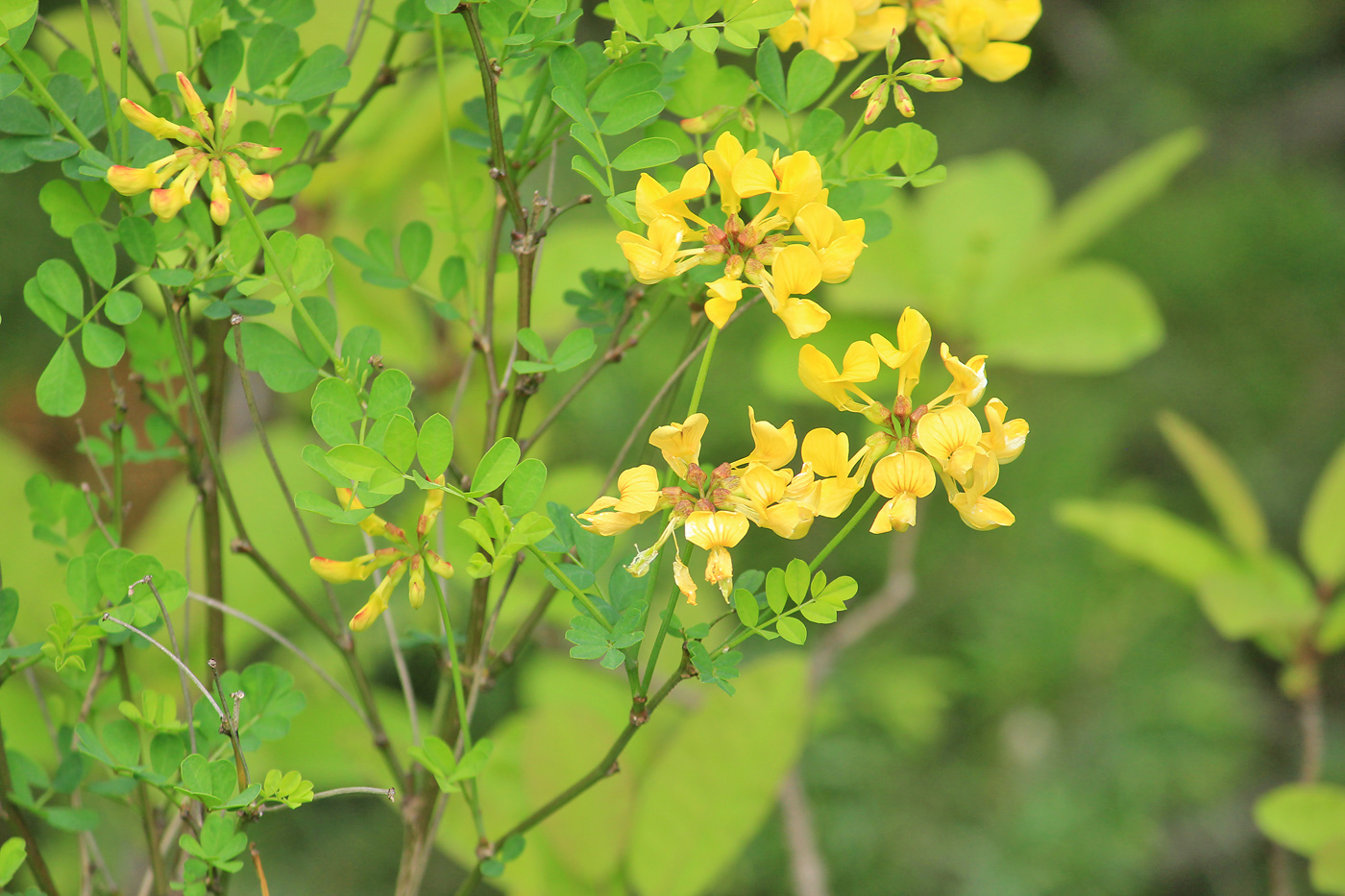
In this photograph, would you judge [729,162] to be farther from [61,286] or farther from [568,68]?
[61,286]

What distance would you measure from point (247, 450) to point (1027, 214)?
51 cm

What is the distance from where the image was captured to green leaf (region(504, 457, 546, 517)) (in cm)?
25

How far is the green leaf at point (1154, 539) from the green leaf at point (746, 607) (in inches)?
14.8

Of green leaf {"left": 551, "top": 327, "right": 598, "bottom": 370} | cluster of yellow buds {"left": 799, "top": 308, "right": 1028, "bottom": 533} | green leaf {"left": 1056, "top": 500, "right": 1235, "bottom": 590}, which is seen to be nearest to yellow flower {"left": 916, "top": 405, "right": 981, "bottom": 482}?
cluster of yellow buds {"left": 799, "top": 308, "right": 1028, "bottom": 533}

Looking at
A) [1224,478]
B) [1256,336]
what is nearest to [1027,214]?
[1224,478]

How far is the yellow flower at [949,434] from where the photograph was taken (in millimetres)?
231

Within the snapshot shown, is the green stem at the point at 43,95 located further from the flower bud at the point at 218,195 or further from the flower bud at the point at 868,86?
the flower bud at the point at 868,86

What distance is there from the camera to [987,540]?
853 millimetres

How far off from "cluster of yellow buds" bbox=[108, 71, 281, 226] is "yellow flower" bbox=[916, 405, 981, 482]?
0.54 ft

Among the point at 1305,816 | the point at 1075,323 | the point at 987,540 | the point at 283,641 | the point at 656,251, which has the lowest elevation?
the point at 987,540

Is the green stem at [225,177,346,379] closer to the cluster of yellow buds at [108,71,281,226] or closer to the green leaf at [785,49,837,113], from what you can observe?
the cluster of yellow buds at [108,71,281,226]

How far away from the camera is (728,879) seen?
2.24 feet

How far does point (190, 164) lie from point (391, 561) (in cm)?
11

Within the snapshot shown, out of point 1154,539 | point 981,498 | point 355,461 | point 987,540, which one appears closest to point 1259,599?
point 1154,539
